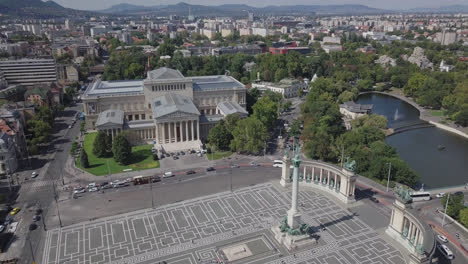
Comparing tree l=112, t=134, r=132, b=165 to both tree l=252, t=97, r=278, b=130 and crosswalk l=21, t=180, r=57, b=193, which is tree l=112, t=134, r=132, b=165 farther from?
tree l=252, t=97, r=278, b=130

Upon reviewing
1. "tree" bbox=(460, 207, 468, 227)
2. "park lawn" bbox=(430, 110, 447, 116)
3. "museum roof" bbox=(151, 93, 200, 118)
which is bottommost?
"park lawn" bbox=(430, 110, 447, 116)

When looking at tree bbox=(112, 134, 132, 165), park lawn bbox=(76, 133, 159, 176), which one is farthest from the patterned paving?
tree bbox=(112, 134, 132, 165)

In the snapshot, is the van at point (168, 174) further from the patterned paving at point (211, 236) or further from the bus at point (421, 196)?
the bus at point (421, 196)

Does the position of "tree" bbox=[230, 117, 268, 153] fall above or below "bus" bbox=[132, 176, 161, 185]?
above

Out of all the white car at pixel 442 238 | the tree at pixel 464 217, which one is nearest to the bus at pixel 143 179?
the white car at pixel 442 238

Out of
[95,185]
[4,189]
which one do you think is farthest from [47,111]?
[95,185]

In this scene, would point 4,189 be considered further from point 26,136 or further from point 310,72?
point 310,72

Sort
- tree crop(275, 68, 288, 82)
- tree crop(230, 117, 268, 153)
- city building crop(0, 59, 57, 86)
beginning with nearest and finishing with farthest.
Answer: tree crop(230, 117, 268, 153)
city building crop(0, 59, 57, 86)
tree crop(275, 68, 288, 82)
